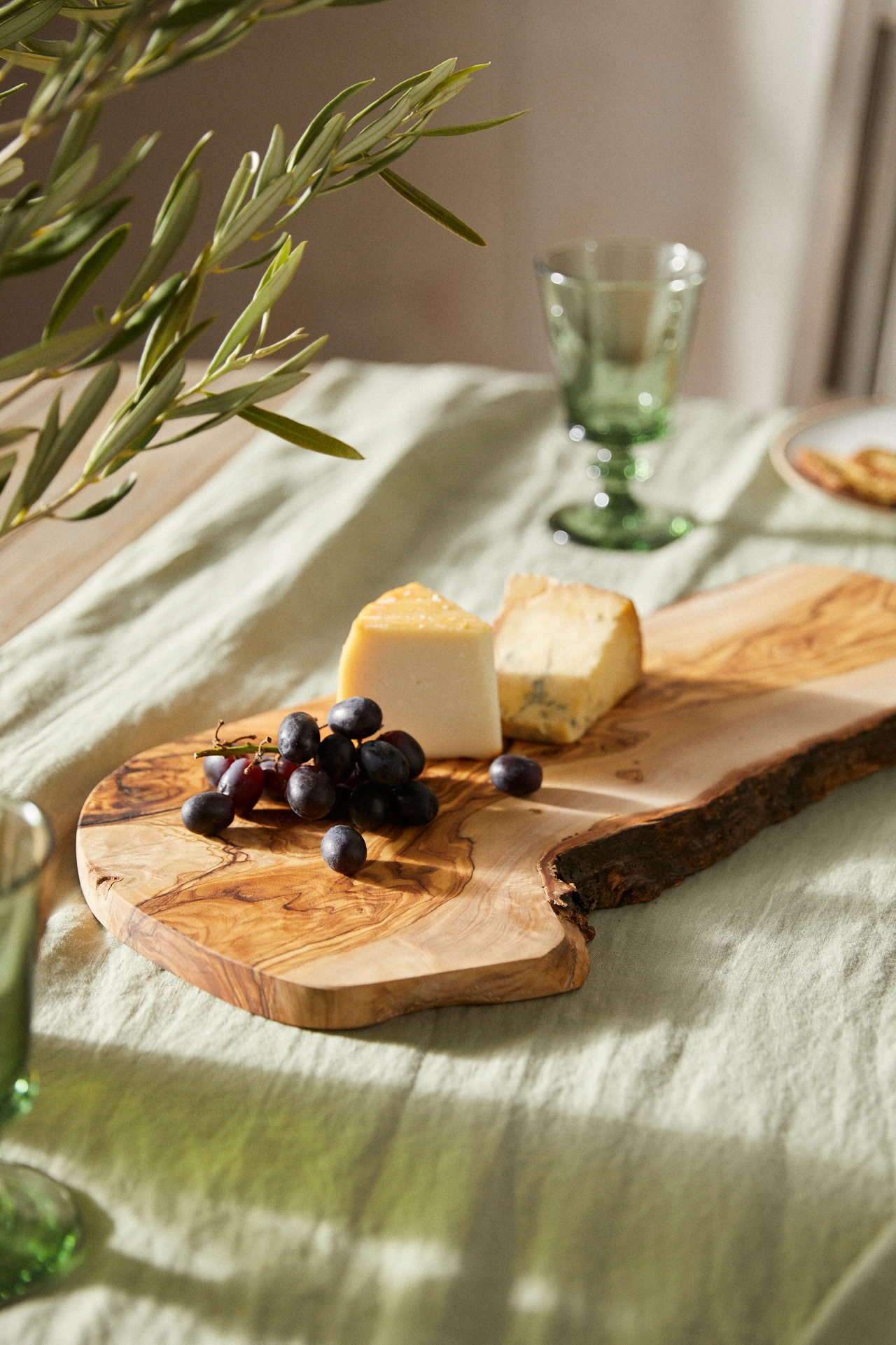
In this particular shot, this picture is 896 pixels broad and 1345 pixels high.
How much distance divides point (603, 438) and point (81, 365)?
891 millimetres

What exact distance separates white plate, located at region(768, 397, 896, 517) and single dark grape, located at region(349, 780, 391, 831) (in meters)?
0.82

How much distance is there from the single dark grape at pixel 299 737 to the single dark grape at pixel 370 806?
4 centimetres

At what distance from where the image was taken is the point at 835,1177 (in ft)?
1.98

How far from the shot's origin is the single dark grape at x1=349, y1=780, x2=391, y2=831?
0.83 meters

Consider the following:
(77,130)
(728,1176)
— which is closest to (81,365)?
(77,130)

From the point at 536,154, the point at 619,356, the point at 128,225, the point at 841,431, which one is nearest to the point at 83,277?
the point at 128,225

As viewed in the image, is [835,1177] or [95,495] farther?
[95,495]

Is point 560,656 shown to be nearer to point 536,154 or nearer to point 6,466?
point 6,466

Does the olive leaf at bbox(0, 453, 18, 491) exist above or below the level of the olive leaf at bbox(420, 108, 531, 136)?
below

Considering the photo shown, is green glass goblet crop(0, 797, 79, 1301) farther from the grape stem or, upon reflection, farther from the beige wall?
the beige wall

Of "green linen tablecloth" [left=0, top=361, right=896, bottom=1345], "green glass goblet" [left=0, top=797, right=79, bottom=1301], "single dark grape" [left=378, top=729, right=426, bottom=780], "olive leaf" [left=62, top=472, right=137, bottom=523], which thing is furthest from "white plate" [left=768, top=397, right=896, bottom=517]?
"green glass goblet" [left=0, top=797, right=79, bottom=1301]

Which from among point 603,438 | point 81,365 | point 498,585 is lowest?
point 498,585

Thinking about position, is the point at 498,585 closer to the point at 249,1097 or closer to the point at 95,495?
the point at 95,495

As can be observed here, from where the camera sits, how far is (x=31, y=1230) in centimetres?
55
